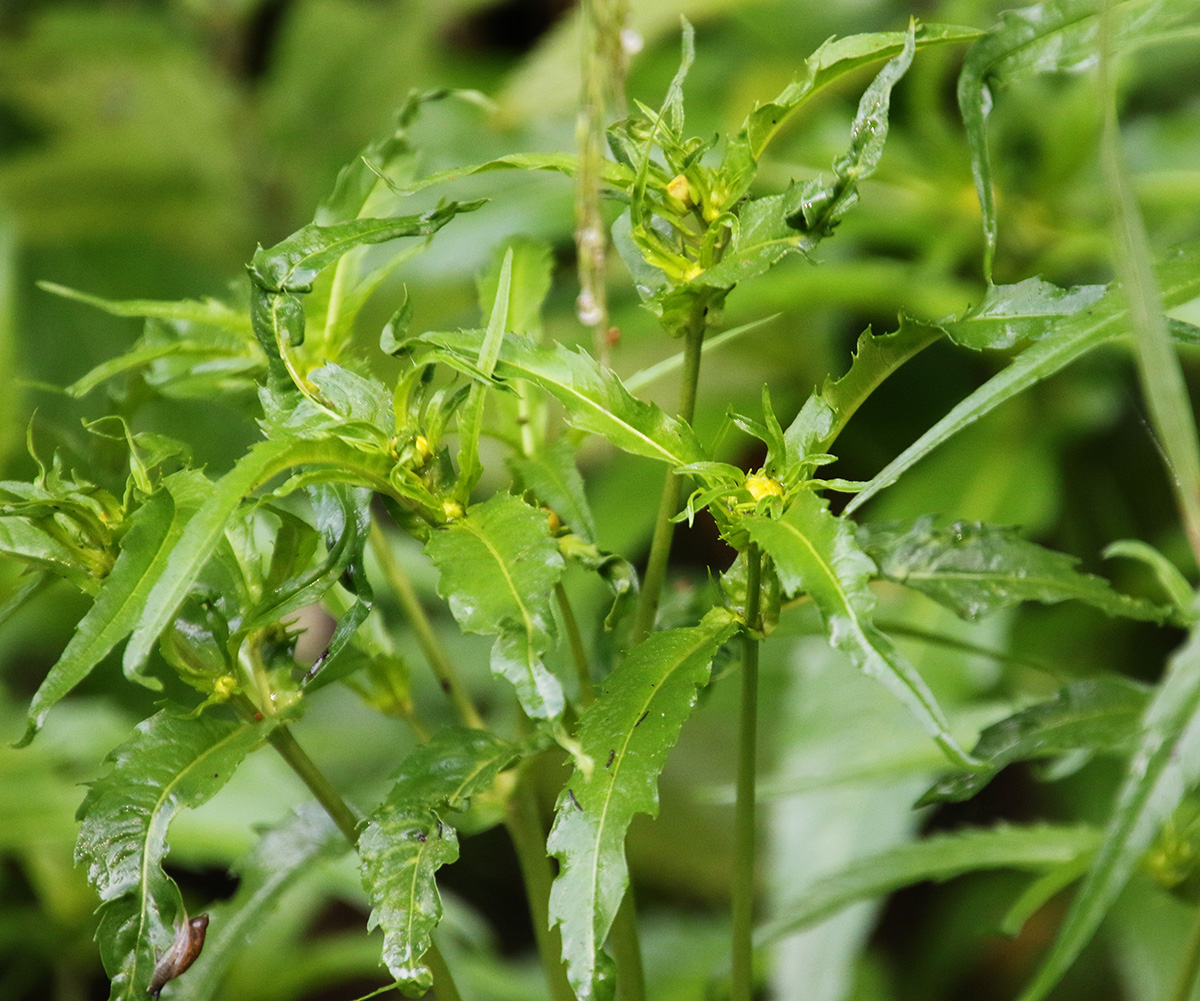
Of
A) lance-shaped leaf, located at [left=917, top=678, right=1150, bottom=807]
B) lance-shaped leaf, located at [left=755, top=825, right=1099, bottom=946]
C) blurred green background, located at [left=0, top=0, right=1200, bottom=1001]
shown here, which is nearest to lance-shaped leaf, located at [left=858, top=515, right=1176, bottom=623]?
lance-shaped leaf, located at [left=917, top=678, right=1150, bottom=807]

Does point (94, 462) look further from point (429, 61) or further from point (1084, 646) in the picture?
point (429, 61)

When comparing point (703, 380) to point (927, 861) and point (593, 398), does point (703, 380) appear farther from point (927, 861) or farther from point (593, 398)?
point (593, 398)

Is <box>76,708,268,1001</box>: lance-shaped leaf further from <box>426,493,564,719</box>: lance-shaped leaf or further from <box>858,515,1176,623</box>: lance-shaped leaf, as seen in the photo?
<box>858,515,1176,623</box>: lance-shaped leaf

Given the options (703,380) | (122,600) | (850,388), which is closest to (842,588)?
(850,388)

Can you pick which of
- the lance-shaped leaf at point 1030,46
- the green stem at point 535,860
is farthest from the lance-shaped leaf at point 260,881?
the lance-shaped leaf at point 1030,46

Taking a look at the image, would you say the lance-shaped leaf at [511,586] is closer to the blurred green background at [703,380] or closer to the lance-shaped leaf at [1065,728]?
the lance-shaped leaf at [1065,728]

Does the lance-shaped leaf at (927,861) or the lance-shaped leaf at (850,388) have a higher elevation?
the lance-shaped leaf at (850,388)

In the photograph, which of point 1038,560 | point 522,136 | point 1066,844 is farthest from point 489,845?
point 1038,560
